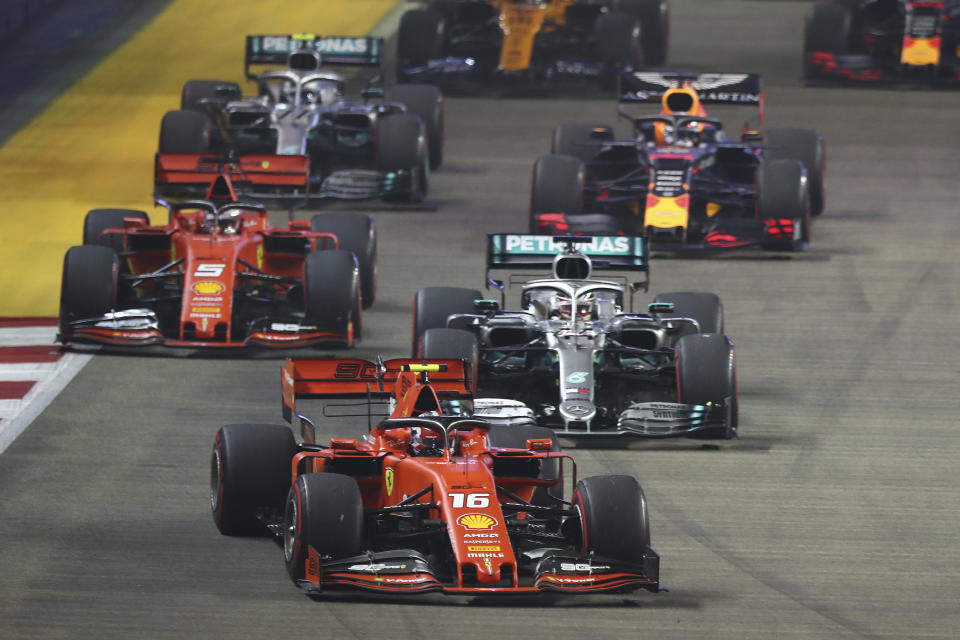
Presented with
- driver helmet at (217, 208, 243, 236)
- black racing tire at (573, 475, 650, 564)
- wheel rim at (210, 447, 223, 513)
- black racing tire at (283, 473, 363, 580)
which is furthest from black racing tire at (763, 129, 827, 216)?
black racing tire at (283, 473, 363, 580)

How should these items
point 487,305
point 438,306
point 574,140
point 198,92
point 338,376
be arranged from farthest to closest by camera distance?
point 198,92
point 574,140
point 438,306
point 487,305
point 338,376

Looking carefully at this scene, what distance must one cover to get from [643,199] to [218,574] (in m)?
14.6

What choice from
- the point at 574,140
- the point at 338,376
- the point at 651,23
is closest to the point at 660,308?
the point at 338,376

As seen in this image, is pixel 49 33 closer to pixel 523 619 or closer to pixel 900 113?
pixel 900 113

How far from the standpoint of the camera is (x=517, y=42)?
38875 millimetres

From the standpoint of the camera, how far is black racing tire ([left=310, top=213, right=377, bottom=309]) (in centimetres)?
2461

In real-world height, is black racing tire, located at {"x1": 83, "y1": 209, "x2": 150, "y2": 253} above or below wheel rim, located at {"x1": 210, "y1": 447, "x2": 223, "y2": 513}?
above

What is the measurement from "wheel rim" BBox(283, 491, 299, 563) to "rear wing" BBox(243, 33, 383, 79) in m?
20.4

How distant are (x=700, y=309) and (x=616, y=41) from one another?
1920 centimetres

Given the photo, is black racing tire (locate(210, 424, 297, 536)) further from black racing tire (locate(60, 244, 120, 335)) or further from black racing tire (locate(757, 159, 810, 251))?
black racing tire (locate(757, 159, 810, 251))

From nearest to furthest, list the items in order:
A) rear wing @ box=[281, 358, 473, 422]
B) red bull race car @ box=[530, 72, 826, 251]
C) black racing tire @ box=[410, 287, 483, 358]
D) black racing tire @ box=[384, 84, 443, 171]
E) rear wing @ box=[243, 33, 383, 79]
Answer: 1. rear wing @ box=[281, 358, 473, 422]
2. black racing tire @ box=[410, 287, 483, 358]
3. red bull race car @ box=[530, 72, 826, 251]
4. black racing tire @ box=[384, 84, 443, 171]
5. rear wing @ box=[243, 33, 383, 79]

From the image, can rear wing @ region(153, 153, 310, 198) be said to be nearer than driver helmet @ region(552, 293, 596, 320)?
No

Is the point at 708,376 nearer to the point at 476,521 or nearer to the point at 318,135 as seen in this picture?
the point at 476,521

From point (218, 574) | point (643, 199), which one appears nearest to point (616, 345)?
point (218, 574)
